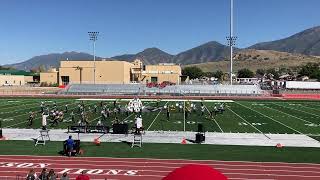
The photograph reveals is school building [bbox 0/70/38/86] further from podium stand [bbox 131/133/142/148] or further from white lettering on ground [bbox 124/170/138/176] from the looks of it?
white lettering on ground [bbox 124/170/138/176]

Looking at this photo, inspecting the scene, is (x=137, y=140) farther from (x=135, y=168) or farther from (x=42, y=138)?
(x=135, y=168)

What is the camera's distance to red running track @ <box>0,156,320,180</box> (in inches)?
662

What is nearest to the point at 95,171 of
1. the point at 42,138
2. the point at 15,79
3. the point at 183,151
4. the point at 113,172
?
the point at 113,172

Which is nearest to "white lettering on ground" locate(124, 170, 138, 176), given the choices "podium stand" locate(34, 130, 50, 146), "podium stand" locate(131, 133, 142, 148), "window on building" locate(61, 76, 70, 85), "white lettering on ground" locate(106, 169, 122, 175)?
"white lettering on ground" locate(106, 169, 122, 175)

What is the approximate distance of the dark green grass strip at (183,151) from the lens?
20406 mm

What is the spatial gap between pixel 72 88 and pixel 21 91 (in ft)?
38.4

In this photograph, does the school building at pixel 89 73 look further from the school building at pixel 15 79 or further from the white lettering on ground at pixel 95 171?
the white lettering on ground at pixel 95 171

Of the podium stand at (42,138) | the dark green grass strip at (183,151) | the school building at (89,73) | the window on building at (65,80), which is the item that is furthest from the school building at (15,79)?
the dark green grass strip at (183,151)

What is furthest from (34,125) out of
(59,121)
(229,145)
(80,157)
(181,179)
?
(181,179)

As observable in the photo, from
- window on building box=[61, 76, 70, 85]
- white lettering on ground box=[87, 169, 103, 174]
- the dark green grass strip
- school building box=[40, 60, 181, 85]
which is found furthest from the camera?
window on building box=[61, 76, 70, 85]

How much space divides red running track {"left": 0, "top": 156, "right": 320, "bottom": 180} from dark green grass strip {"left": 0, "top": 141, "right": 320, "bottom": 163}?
964mm

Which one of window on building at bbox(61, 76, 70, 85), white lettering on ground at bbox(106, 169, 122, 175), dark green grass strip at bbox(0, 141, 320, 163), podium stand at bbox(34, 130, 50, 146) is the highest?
window on building at bbox(61, 76, 70, 85)

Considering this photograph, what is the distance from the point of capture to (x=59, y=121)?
112 ft

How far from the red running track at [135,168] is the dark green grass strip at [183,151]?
3.16 feet
